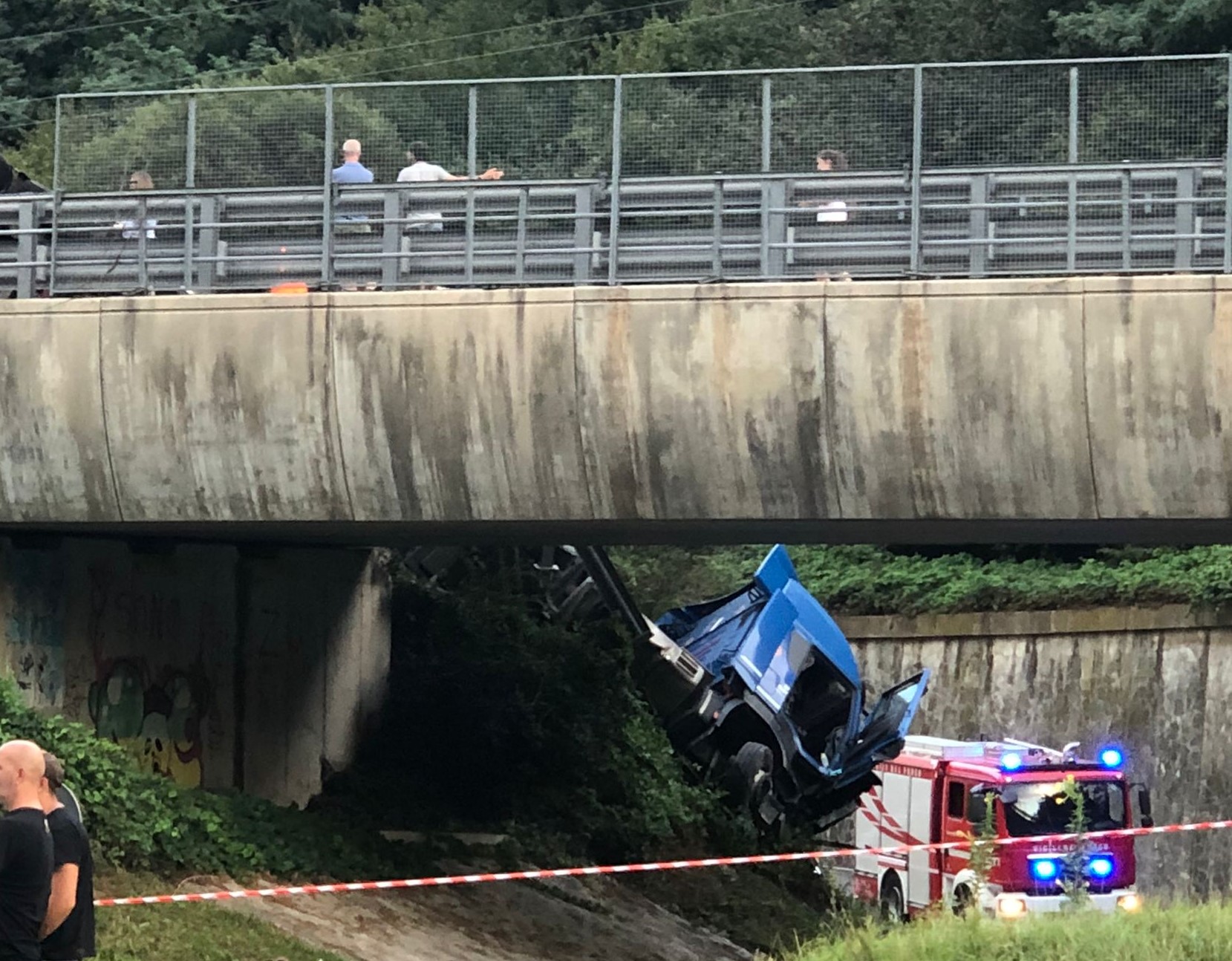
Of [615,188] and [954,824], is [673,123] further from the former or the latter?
[954,824]

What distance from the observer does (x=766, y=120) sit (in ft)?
54.6

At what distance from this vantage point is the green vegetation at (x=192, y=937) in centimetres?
1306

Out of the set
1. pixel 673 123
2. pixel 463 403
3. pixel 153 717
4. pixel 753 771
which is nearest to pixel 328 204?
pixel 463 403

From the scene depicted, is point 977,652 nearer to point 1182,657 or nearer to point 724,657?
point 1182,657

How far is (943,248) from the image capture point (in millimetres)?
16094

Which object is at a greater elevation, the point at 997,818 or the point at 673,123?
the point at 673,123

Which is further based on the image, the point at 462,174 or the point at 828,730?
the point at 828,730

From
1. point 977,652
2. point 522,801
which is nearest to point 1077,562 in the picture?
point 977,652

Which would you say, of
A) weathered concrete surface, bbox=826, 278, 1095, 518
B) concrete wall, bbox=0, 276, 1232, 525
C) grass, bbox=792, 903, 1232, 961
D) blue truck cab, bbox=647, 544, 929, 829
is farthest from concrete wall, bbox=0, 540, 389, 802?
grass, bbox=792, 903, 1232, 961

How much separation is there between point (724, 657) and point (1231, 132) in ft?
30.1

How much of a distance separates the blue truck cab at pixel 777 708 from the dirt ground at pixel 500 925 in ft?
8.22

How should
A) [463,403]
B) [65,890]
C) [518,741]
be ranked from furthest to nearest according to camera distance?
1. [518,741]
2. [463,403]
3. [65,890]

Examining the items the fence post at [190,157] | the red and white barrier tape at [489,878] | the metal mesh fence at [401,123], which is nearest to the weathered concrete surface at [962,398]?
the red and white barrier tape at [489,878]

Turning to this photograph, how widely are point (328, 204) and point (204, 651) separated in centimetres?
545
